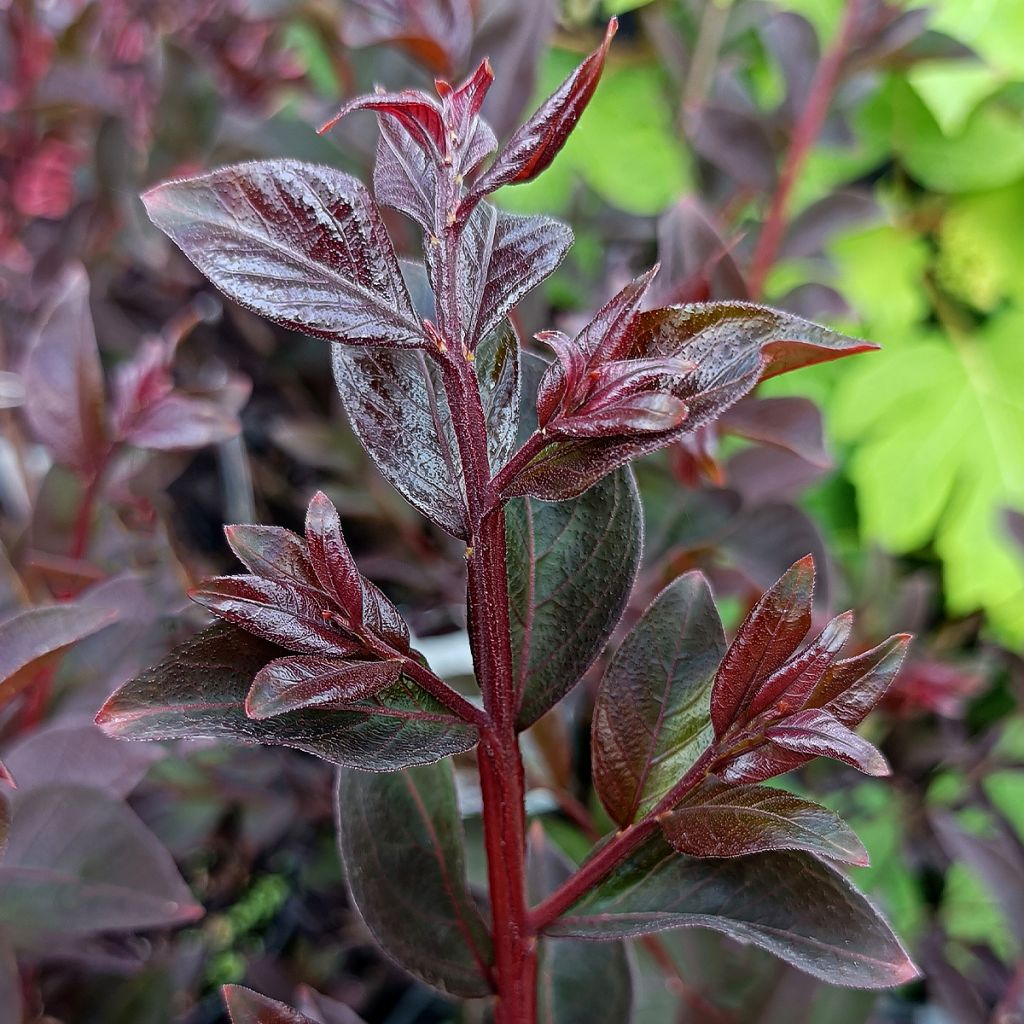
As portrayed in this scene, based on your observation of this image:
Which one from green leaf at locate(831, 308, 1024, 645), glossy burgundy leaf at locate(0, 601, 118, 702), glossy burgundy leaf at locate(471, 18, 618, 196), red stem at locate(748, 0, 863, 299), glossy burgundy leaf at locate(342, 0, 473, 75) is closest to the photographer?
glossy burgundy leaf at locate(471, 18, 618, 196)

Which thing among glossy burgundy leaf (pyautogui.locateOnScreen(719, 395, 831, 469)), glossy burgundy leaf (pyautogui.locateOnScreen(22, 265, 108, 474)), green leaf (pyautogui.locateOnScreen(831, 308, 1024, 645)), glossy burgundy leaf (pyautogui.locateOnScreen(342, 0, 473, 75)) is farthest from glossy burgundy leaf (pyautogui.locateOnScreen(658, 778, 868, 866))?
green leaf (pyautogui.locateOnScreen(831, 308, 1024, 645))

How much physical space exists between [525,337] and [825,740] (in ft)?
1.67

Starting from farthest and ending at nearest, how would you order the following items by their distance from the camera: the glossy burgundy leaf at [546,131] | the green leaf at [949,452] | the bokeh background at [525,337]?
the green leaf at [949,452] → the bokeh background at [525,337] → the glossy burgundy leaf at [546,131]

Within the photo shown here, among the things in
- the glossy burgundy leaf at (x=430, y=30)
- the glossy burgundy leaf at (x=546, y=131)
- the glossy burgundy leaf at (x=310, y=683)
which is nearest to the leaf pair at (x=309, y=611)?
the glossy burgundy leaf at (x=310, y=683)

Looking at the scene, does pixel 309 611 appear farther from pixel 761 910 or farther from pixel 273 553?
pixel 761 910

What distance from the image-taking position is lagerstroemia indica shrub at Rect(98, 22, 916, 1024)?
0.26 meters

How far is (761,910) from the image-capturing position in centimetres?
31

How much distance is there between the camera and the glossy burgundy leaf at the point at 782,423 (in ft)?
1.99

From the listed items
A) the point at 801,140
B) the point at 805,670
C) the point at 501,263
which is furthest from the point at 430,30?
the point at 805,670

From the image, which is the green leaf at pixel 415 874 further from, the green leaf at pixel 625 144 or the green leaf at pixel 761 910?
the green leaf at pixel 625 144

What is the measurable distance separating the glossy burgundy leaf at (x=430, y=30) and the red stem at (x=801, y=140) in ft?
1.01

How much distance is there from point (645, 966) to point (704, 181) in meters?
0.77

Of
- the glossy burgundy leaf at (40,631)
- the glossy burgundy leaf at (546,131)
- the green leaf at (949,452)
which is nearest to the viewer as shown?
the glossy burgundy leaf at (546,131)

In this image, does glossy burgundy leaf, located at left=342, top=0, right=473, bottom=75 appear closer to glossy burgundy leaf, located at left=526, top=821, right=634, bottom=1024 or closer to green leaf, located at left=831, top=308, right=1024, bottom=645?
glossy burgundy leaf, located at left=526, top=821, right=634, bottom=1024
